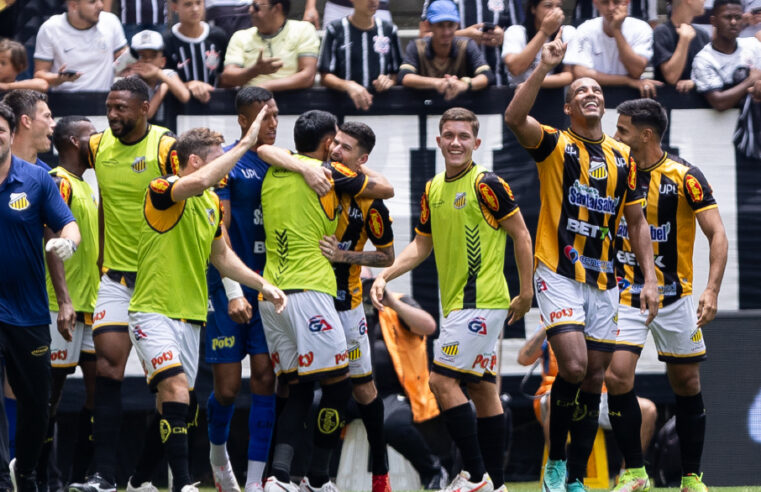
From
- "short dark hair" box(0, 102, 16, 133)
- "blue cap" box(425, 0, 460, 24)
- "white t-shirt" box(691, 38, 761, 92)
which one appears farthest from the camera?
"blue cap" box(425, 0, 460, 24)

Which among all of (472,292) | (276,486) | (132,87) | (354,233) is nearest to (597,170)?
(472,292)

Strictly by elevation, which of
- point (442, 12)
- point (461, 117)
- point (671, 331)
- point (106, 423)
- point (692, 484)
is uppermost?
point (442, 12)

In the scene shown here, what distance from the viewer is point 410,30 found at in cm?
1277

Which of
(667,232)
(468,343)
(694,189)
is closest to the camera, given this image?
(468,343)

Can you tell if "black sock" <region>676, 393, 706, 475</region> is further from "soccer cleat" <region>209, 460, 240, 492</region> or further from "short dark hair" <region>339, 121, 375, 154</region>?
"soccer cleat" <region>209, 460, 240, 492</region>

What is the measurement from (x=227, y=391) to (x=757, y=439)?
4.49 m

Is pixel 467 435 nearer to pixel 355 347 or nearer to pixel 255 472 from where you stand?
pixel 355 347

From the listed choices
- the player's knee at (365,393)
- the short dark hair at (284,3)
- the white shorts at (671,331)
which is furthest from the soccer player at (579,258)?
the short dark hair at (284,3)

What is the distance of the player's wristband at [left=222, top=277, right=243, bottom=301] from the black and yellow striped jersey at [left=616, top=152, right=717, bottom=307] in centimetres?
271

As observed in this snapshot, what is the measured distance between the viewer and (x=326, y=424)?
7.66 metres

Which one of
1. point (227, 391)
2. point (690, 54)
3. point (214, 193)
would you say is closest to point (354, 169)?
point (214, 193)

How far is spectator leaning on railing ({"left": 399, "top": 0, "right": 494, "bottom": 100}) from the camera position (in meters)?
10.4

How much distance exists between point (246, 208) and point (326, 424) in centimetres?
163

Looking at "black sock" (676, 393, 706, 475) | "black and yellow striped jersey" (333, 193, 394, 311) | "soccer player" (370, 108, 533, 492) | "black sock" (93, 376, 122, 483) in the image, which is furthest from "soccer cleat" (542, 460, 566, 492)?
"black sock" (93, 376, 122, 483)
